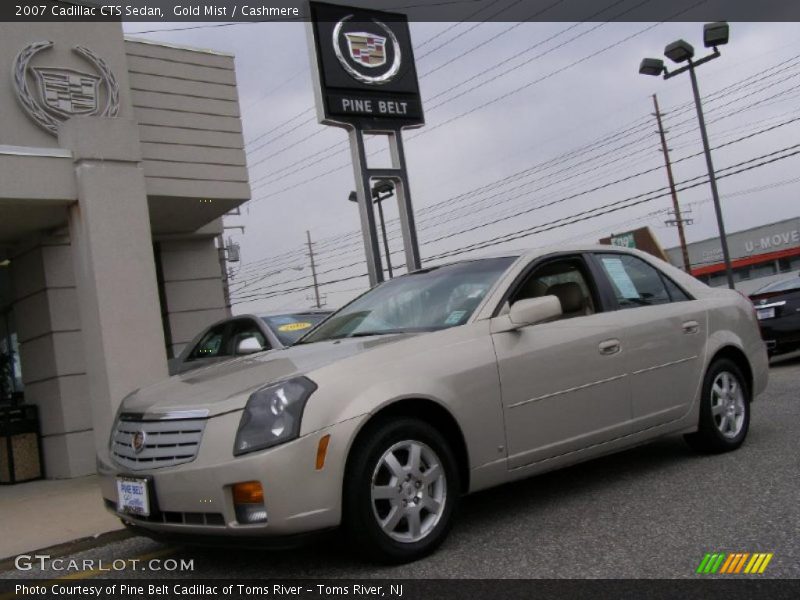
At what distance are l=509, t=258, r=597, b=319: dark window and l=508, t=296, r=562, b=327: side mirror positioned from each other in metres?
0.36

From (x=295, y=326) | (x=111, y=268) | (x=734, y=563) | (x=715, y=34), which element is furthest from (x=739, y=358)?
(x=715, y=34)

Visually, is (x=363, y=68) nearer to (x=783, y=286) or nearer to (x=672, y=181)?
(x=783, y=286)

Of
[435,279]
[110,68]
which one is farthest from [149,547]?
[110,68]

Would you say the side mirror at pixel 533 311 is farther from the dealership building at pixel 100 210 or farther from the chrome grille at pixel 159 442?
the dealership building at pixel 100 210

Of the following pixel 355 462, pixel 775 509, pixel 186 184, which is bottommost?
pixel 775 509

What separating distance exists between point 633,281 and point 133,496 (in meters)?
3.47

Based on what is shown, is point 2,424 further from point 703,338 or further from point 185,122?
point 703,338

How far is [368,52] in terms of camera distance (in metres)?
11.1

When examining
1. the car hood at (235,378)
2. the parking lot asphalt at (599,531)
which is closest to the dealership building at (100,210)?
the parking lot asphalt at (599,531)

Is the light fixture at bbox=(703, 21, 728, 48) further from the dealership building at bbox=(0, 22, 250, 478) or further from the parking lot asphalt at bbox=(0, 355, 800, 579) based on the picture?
the parking lot asphalt at bbox=(0, 355, 800, 579)

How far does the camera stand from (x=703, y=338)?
5492 millimetres

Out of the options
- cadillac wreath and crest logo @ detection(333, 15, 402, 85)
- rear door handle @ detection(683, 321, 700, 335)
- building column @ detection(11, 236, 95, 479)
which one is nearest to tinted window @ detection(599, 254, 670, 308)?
rear door handle @ detection(683, 321, 700, 335)

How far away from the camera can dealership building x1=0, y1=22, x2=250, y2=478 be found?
7688mm

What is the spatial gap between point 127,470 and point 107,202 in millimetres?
4566
